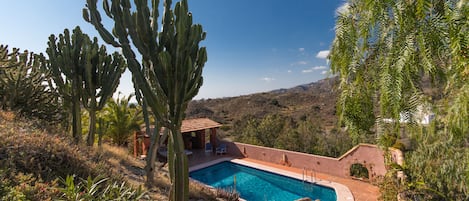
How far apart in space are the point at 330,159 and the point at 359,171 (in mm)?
1438

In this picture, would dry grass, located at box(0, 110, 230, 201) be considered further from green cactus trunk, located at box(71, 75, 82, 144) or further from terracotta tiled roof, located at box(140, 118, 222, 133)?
terracotta tiled roof, located at box(140, 118, 222, 133)

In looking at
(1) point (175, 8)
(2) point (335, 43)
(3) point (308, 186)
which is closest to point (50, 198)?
(1) point (175, 8)

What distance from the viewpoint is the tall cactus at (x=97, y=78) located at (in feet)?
26.0

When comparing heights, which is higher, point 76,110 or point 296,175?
point 76,110

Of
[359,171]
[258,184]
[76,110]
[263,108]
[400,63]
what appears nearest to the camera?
[400,63]

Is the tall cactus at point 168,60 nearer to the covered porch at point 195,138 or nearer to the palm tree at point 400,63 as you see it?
the palm tree at point 400,63

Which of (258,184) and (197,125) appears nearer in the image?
(258,184)

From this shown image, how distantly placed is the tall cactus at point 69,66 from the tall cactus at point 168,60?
3113mm

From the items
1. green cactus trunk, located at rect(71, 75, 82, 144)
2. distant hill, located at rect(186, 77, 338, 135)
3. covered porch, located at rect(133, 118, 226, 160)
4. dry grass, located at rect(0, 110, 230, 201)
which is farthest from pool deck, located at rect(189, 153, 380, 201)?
distant hill, located at rect(186, 77, 338, 135)

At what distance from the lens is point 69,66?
784 cm

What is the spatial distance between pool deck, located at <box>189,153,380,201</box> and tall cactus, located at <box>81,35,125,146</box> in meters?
7.81

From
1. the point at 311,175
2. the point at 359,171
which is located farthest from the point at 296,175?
the point at 359,171

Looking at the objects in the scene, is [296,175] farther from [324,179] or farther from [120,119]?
[120,119]

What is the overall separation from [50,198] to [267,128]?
15994 mm
